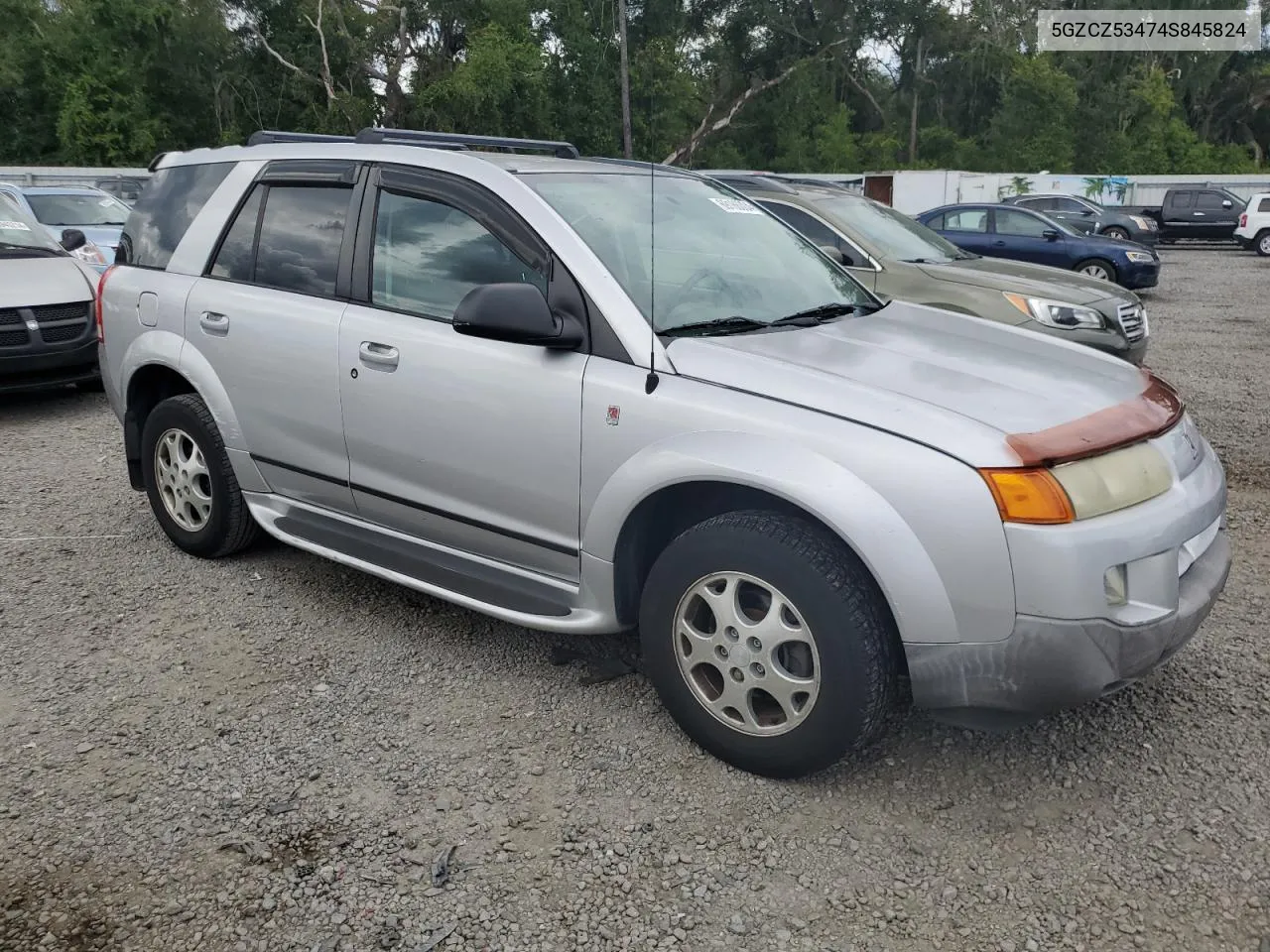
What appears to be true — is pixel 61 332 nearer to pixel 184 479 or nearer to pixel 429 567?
pixel 184 479

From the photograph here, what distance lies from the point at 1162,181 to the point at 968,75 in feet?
72.1

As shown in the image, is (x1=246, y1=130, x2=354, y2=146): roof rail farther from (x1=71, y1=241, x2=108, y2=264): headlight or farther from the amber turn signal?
(x1=71, y1=241, x2=108, y2=264): headlight

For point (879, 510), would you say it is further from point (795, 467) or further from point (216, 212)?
point (216, 212)

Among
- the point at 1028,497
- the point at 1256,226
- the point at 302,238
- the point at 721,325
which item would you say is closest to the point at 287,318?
the point at 302,238

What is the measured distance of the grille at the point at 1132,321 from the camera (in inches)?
301

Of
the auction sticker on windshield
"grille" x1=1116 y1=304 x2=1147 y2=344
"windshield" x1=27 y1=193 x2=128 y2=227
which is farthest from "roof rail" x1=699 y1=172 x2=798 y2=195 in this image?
"windshield" x1=27 y1=193 x2=128 y2=227

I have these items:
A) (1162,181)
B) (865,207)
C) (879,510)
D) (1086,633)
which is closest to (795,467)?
(879,510)

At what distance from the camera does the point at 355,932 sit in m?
2.39

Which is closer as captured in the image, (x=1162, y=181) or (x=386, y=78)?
(x=1162, y=181)

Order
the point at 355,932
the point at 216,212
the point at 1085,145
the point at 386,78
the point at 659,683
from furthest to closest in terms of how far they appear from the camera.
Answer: the point at 1085,145 → the point at 386,78 → the point at 216,212 → the point at 659,683 → the point at 355,932

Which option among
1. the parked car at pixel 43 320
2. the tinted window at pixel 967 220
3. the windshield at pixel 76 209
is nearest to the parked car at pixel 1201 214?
the tinted window at pixel 967 220

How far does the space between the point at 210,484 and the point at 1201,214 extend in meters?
27.4

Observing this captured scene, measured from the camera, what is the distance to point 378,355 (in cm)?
354

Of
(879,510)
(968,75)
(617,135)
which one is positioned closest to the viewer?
(879,510)
